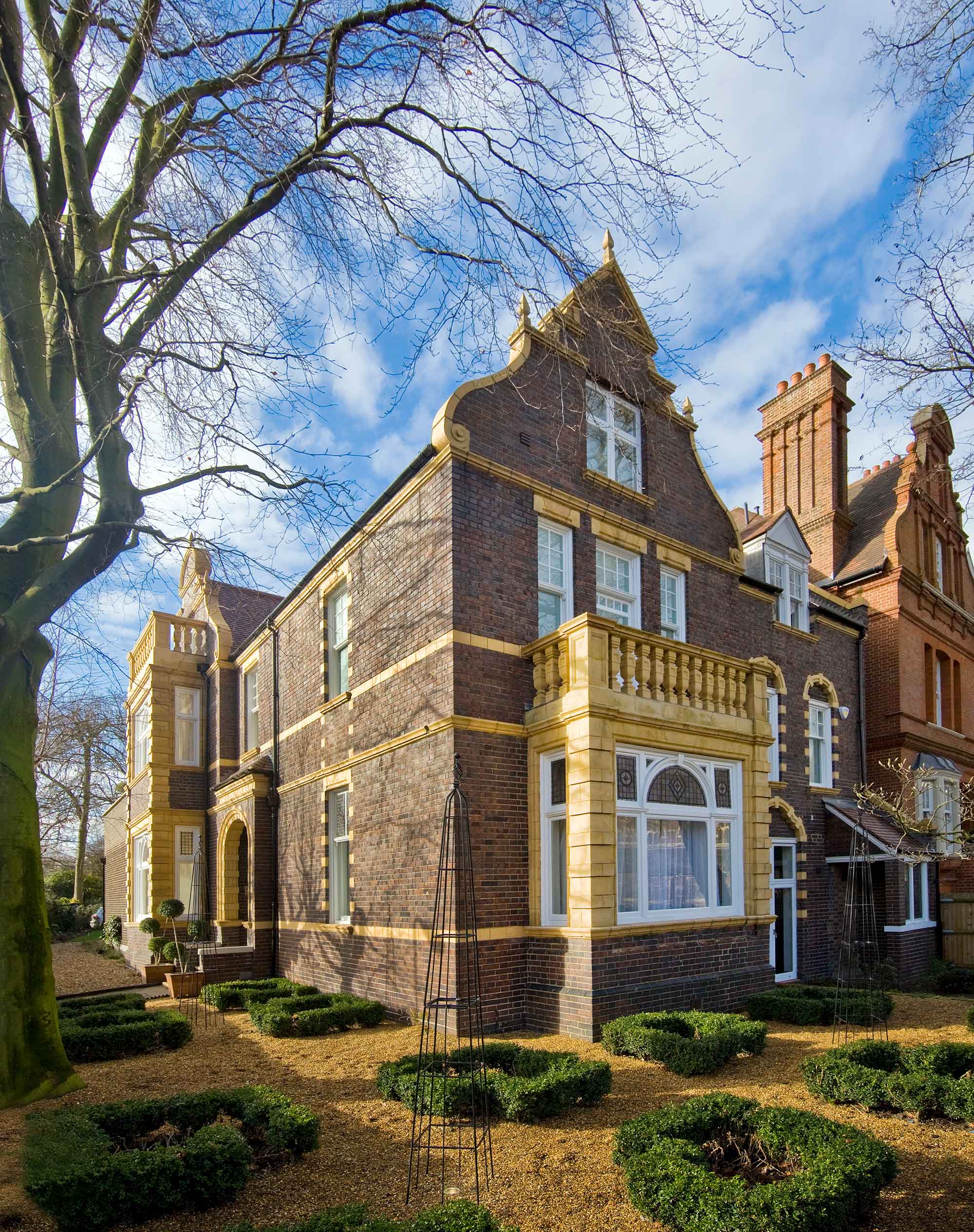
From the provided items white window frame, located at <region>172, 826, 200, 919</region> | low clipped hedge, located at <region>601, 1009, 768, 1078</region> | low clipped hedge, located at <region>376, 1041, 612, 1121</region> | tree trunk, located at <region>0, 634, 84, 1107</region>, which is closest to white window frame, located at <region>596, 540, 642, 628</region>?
low clipped hedge, located at <region>601, 1009, 768, 1078</region>

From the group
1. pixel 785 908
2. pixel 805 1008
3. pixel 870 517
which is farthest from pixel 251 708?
pixel 870 517

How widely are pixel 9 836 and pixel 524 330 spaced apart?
980cm

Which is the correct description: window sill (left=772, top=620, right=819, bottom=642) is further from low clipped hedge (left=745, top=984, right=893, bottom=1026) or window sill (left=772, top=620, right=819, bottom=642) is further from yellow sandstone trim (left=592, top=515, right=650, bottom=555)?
low clipped hedge (left=745, top=984, right=893, bottom=1026)

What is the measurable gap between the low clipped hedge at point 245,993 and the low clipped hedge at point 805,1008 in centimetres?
690

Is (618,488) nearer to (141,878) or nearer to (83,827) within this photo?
(141,878)

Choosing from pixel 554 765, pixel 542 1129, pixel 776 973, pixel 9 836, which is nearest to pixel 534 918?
pixel 554 765

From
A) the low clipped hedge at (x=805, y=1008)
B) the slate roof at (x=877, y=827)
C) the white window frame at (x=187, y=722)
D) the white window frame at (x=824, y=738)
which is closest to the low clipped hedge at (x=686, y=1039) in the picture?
the low clipped hedge at (x=805, y=1008)

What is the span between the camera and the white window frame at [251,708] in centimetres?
2059

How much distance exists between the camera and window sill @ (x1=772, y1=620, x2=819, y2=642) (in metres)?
18.1

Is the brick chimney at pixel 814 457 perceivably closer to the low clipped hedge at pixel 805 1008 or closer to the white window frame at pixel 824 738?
the white window frame at pixel 824 738

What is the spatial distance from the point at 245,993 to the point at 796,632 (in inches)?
521

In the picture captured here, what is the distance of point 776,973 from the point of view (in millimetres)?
17297

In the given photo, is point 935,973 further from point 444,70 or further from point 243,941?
point 444,70

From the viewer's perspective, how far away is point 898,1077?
7590 mm
